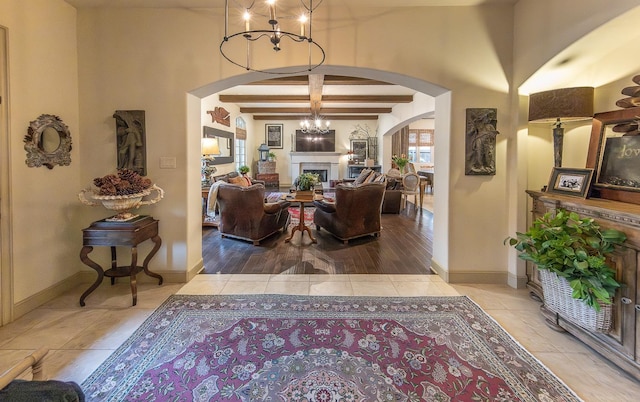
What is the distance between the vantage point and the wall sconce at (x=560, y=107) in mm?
2613

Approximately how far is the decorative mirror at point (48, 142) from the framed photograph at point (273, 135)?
9.67 metres

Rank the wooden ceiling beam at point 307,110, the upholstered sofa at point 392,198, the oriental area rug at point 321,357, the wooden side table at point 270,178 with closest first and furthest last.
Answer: the oriental area rug at point 321,357 → the upholstered sofa at point 392,198 → the wooden ceiling beam at point 307,110 → the wooden side table at point 270,178

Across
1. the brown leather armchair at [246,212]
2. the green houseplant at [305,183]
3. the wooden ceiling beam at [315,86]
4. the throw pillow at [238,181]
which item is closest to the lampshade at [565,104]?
the green houseplant at [305,183]

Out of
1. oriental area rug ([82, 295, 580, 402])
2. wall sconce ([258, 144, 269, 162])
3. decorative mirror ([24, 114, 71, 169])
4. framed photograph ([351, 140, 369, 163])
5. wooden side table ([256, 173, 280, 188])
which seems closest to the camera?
oriental area rug ([82, 295, 580, 402])

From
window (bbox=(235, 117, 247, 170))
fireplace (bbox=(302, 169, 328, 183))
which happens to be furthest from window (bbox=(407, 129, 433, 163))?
window (bbox=(235, 117, 247, 170))

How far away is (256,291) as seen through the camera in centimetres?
319


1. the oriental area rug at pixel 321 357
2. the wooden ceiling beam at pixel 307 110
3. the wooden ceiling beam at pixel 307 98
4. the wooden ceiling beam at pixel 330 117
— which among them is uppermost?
the wooden ceiling beam at pixel 330 117

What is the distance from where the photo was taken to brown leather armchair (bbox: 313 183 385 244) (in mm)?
4848

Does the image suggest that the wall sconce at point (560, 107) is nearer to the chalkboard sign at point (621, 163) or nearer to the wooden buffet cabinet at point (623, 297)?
the chalkboard sign at point (621, 163)

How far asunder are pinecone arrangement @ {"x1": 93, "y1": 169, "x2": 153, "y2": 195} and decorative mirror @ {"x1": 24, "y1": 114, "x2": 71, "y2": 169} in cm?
49

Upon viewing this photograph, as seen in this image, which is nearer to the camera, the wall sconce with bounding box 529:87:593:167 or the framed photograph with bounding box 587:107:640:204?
the framed photograph with bounding box 587:107:640:204

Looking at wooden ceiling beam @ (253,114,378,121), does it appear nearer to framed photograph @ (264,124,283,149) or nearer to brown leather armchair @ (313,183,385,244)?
framed photograph @ (264,124,283,149)

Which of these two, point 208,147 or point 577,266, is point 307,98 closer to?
point 208,147

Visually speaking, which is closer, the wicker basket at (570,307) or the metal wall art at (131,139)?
the wicker basket at (570,307)
